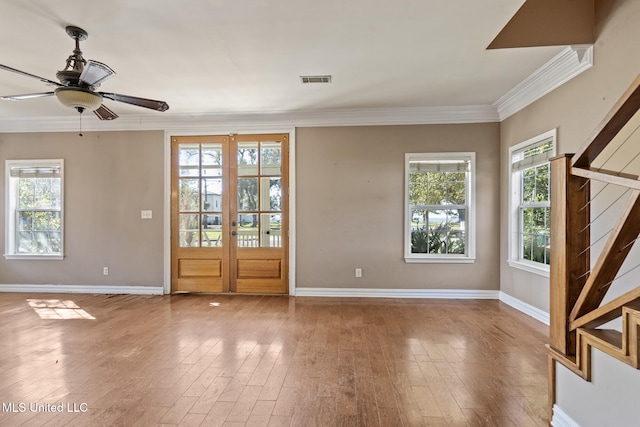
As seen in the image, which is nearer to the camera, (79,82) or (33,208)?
(79,82)

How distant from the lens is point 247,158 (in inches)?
194

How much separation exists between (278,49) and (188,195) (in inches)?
116

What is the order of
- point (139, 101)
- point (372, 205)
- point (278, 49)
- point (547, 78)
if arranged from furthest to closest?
point (372, 205)
point (547, 78)
point (278, 49)
point (139, 101)

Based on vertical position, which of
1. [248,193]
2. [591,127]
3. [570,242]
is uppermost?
[591,127]

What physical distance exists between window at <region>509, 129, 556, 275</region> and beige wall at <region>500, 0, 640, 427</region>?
5.4 inches

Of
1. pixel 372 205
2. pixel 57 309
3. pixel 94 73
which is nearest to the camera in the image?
pixel 94 73

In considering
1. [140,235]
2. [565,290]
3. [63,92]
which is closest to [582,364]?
[565,290]

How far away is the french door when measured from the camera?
488 cm

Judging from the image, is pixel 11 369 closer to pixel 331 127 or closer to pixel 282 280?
pixel 282 280

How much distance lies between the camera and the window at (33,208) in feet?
16.6

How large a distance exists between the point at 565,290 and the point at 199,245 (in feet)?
15.1

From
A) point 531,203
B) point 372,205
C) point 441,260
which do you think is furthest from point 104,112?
point 531,203

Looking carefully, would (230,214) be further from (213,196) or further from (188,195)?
(188,195)

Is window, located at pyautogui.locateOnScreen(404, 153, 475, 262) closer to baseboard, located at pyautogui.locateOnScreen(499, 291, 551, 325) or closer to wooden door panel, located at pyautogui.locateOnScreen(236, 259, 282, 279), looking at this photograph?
baseboard, located at pyautogui.locateOnScreen(499, 291, 551, 325)
